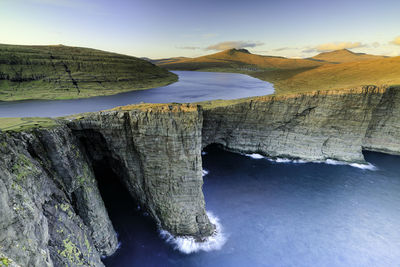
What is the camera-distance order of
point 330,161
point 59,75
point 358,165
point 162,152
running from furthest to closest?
point 59,75, point 330,161, point 358,165, point 162,152

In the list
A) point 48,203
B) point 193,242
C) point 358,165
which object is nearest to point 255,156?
point 358,165

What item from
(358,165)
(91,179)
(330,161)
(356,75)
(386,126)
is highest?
(356,75)

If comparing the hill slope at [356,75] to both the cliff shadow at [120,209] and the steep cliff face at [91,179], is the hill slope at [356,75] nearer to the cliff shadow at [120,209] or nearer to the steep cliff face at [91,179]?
the steep cliff face at [91,179]

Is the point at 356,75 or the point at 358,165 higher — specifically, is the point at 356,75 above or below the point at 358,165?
above

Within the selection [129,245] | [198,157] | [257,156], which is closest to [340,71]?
[257,156]

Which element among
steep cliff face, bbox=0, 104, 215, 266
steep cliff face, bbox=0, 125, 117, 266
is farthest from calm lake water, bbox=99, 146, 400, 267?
steep cliff face, bbox=0, 125, 117, 266

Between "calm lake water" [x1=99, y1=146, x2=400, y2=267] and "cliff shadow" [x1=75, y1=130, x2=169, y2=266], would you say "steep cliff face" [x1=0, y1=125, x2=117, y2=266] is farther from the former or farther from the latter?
"calm lake water" [x1=99, y1=146, x2=400, y2=267]

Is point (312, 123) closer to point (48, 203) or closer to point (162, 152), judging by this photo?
point (162, 152)
